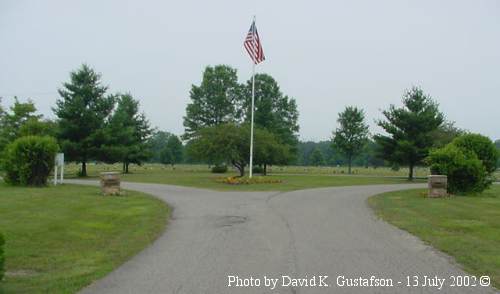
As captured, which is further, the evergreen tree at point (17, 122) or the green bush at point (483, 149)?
the evergreen tree at point (17, 122)

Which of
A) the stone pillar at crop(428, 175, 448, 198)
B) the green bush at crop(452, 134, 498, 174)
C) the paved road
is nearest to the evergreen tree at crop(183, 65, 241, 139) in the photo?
the green bush at crop(452, 134, 498, 174)

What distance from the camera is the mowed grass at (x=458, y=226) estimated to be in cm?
721

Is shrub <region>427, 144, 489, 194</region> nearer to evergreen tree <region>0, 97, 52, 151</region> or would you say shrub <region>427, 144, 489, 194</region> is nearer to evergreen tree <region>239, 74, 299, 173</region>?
evergreen tree <region>0, 97, 52, 151</region>

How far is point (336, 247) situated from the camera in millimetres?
8320

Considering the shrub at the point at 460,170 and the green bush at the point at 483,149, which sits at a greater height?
the green bush at the point at 483,149

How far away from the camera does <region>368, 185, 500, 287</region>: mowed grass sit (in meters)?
7.21

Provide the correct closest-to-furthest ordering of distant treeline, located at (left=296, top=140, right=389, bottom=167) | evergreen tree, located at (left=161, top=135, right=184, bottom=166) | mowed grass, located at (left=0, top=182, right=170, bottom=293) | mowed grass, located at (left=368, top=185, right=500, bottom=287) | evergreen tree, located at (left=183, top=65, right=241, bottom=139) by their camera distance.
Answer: mowed grass, located at (left=0, top=182, right=170, bottom=293) < mowed grass, located at (left=368, top=185, right=500, bottom=287) < evergreen tree, located at (left=183, top=65, right=241, bottom=139) < evergreen tree, located at (left=161, top=135, right=184, bottom=166) < distant treeline, located at (left=296, top=140, right=389, bottom=167)

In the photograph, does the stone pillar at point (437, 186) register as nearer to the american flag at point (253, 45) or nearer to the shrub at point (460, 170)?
the shrub at point (460, 170)

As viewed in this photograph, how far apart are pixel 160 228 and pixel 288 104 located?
4960cm

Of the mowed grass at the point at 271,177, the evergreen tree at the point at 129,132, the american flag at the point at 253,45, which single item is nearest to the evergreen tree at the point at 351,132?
Answer: the mowed grass at the point at 271,177

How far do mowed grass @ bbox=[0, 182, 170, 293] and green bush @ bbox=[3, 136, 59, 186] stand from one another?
734cm

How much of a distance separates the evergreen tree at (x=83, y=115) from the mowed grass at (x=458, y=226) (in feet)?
86.9

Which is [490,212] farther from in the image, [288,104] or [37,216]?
[288,104]

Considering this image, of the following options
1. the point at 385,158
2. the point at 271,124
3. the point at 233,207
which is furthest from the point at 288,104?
the point at 233,207
